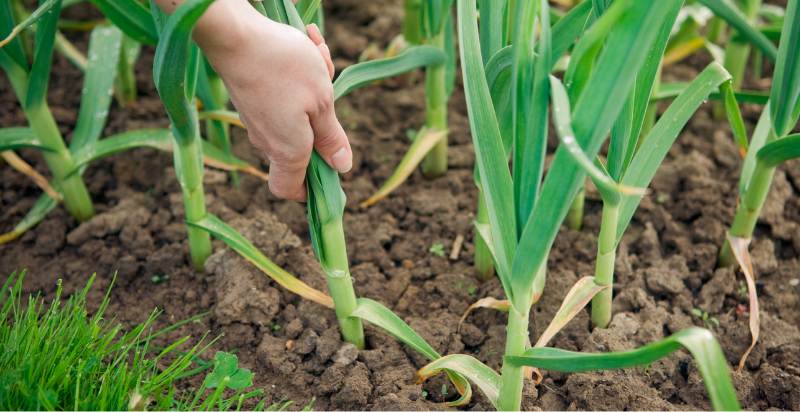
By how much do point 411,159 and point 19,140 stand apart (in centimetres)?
82

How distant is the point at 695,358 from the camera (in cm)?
105

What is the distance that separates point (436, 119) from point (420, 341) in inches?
24.6

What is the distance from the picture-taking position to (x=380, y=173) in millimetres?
2094

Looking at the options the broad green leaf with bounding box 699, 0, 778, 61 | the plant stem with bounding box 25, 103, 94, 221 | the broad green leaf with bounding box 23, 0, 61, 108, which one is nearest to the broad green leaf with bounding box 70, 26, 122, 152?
the plant stem with bounding box 25, 103, 94, 221

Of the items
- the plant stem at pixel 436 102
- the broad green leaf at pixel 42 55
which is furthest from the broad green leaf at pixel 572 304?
the broad green leaf at pixel 42 55

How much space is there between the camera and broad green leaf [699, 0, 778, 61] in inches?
65.1

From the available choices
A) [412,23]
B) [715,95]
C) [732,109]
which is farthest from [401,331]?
[412,23]

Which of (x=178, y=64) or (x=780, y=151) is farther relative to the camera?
(x=780, y=151)

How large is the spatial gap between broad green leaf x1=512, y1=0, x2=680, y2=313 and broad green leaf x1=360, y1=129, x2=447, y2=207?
71cm

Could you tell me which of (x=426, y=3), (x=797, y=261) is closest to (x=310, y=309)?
(x=426, y=3)

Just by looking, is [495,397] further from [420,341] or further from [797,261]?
[797,261]

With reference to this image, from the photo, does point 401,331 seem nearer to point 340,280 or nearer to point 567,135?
point 340,280

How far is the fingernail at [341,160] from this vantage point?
1318 mm

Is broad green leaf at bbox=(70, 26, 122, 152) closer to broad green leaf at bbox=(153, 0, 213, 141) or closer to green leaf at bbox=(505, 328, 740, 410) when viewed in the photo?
broad green leaf at bbox=(153, 0, 213, 141)
